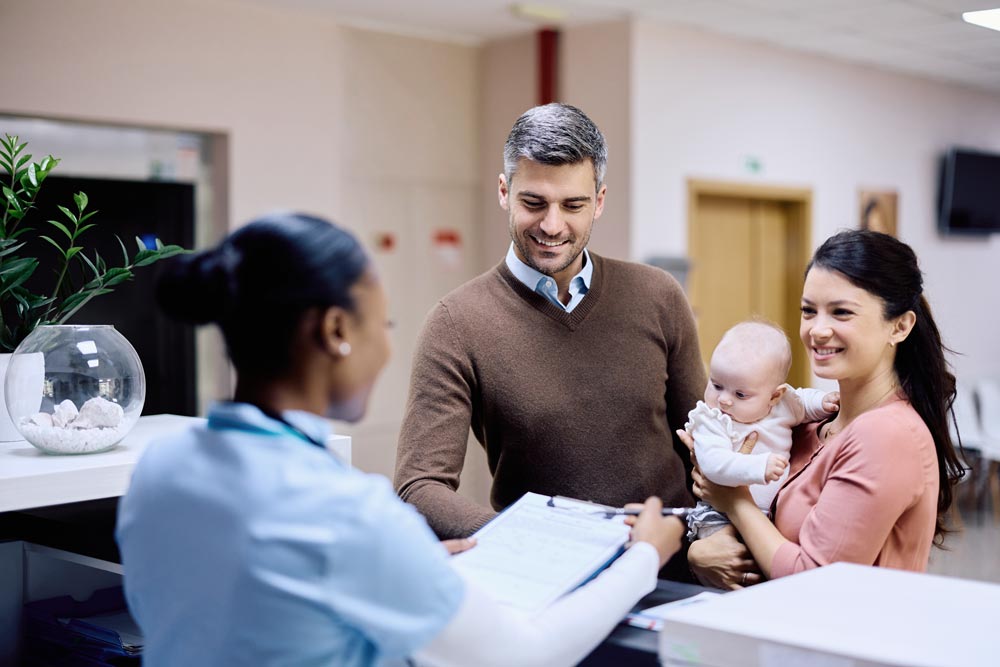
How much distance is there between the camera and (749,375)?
190cm

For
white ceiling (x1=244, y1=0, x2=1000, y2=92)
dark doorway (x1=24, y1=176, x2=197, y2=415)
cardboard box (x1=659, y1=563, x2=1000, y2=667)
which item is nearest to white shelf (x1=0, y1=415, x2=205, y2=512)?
cardboard box (x1=659, y1=563, x2=1000, y2=667)

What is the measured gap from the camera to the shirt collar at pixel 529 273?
2.13 m

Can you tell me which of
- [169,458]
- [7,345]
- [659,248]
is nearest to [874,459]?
[169,458]

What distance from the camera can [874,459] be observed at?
1.60m

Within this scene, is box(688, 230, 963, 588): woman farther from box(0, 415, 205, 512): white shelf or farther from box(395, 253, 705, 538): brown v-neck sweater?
box(0, 415, 205, 512): white shelf

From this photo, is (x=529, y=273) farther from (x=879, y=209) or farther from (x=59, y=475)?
(x=879, y=209)

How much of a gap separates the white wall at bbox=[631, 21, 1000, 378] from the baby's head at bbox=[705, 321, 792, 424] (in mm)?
3740

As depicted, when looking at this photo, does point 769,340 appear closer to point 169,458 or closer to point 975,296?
point 169,458

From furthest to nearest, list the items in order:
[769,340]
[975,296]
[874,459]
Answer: [975,296], [769,340], [874,459]

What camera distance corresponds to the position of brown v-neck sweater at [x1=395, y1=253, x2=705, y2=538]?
2033 mm

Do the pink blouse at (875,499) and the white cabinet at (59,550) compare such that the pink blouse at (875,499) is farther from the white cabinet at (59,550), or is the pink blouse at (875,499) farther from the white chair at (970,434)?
the white chair at (970,434)

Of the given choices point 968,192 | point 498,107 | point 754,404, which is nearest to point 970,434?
point 968,192

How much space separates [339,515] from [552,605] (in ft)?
1.12

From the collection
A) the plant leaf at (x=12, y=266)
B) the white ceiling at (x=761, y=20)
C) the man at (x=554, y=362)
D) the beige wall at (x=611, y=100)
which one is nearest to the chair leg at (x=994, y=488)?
the white ceiling at (x=761, y=20)
